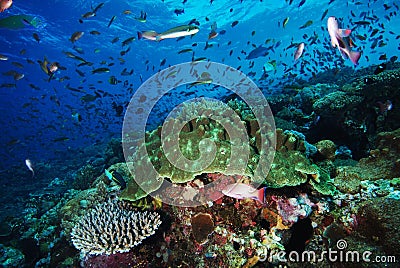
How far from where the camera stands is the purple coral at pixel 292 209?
3.18 metres

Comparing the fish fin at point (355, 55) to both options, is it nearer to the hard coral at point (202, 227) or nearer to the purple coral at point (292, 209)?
the purple coral at point (292, 209)

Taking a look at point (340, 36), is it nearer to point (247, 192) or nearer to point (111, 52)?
point (247, 192)

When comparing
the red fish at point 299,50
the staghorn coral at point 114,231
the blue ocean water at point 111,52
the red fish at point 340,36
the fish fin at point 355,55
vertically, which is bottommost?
the staghorn coral at point 114,231

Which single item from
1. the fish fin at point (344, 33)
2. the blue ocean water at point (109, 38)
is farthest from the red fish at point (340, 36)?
the blue ocean water at point (109, 38)

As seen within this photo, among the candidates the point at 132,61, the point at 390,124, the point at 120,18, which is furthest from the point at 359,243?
the point at 132,61

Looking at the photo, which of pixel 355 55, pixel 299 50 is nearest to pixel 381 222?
pixel 355 55

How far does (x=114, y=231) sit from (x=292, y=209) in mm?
2696

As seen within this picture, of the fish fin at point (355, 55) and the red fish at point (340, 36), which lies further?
the red fish at point (340, 36)

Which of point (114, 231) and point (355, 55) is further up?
point (355, 55)

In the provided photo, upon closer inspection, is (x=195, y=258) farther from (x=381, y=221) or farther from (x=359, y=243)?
(x=381, y=221)

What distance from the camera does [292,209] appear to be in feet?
10.5

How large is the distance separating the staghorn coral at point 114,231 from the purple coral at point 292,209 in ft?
6.17

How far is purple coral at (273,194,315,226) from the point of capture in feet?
10.4

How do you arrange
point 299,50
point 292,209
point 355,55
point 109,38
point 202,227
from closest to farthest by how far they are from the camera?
point 355,55 → point 292,209 → point 202,227 → point 299,50 → point 109,38
